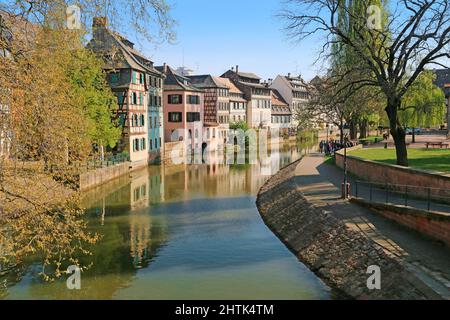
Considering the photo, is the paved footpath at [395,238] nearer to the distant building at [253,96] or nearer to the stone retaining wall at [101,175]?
the stone retaining wall at [101,175]

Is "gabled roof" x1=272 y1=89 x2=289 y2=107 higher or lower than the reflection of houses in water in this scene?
higher

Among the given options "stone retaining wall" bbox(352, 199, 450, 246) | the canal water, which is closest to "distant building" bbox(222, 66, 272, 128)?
the canal water

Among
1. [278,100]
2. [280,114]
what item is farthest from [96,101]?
[278,100]

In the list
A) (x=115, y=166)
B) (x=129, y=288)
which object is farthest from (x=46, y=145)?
(x=115, y=166)

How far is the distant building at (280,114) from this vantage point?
353 ft

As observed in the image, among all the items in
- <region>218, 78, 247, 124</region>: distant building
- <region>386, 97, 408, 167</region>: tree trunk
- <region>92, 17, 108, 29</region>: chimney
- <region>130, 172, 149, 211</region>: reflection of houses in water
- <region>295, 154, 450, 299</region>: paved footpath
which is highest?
<region>218, 78, 247, 124</region>: distant building

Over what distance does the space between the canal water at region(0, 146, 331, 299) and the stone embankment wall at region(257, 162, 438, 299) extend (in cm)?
55

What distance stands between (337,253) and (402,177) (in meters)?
7.67

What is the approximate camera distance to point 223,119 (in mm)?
80750

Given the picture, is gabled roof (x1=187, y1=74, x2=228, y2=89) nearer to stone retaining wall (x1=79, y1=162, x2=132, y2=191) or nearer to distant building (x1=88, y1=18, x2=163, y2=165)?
distant building (x1=88, y1=18, x2=163, y2=165)

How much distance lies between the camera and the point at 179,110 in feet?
216

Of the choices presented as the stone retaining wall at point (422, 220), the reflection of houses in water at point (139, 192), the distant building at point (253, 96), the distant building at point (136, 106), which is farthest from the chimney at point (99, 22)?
the distant building at point (253, 96)

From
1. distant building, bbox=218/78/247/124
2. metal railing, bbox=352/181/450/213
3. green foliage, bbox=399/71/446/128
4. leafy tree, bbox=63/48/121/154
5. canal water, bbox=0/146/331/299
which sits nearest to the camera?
canal water, bbox=0/146/331/299

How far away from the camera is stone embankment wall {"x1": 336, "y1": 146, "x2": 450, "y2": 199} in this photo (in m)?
19.9
